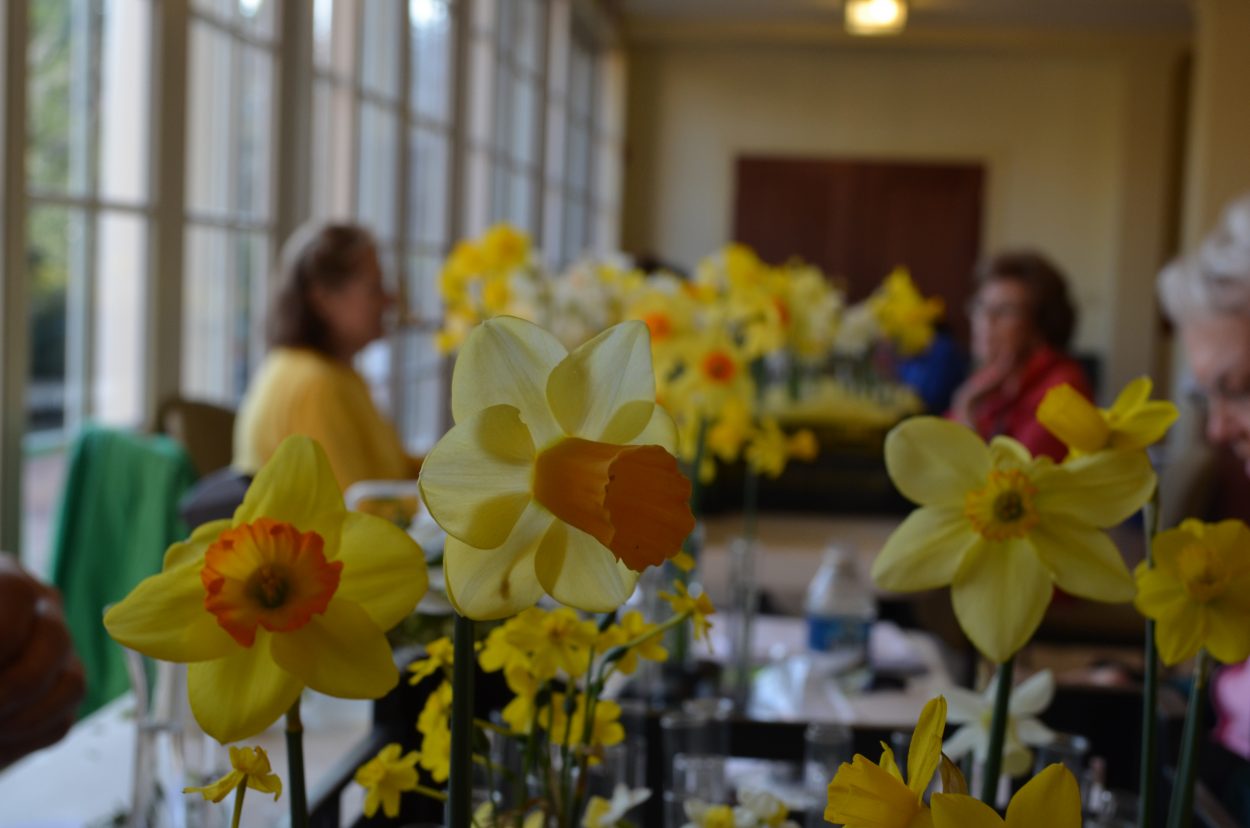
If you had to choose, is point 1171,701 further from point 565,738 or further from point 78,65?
point 78,65

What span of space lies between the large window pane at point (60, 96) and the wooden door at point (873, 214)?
857 cm

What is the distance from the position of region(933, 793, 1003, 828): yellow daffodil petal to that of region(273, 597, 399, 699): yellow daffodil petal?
19 cm

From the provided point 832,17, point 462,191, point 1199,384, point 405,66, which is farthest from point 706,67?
point 1199,384

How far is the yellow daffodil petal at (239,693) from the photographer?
0.48 meters

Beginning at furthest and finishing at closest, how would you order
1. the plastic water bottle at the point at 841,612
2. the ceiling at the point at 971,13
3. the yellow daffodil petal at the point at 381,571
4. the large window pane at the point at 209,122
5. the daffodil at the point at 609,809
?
the ceiling at the point at 971,13 < the large window pane at the point at 209,122 < the plastic water bottle at the point at 841,612 < the daffodil at the point at 609,809 < the yellow daffodil petal at the point at 381,571

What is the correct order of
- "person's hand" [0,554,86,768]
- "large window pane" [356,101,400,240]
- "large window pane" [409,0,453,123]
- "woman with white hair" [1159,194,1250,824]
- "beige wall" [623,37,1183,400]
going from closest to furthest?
"person's hand" [0,554,86,768], "woman with white hair" [1159,194,1250,824], "large window pane" [356,101,400,240], "large window pane" [409,0,453,123], "beige wall" [623,37,1183,400]

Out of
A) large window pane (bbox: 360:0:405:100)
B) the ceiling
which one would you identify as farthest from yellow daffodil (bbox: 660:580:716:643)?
the ceiling

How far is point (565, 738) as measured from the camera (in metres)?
0.67

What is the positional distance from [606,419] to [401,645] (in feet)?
3.19

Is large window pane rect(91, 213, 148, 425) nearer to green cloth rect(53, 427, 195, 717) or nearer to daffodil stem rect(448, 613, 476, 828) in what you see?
green cloth rect(53, 427, 195, 717)

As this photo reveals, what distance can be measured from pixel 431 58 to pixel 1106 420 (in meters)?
5.10

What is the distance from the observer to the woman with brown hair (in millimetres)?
3416

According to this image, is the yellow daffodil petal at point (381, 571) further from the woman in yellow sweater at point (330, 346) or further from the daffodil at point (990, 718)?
the woman in yellow sweater at point (330, 346)

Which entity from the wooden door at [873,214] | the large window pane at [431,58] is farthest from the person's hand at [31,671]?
the wooden door at [873,214]
